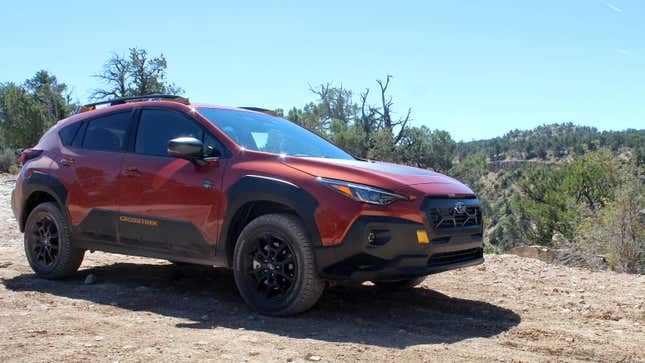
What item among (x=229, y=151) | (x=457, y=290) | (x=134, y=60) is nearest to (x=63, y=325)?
(x=229, y=151)

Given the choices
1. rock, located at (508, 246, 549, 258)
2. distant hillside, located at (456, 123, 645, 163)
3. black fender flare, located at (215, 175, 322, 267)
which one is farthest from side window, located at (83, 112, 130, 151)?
distant hillside, located at (456, 123, 645, 163)

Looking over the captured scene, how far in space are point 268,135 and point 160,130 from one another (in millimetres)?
1025

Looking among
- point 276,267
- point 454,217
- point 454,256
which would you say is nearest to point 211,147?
point 276,267

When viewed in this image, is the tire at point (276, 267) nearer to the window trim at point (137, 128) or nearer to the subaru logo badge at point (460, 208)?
the window trim at point (137, 128)

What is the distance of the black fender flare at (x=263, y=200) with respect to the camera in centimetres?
436

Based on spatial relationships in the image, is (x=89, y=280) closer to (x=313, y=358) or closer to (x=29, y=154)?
(x=29, y=154)

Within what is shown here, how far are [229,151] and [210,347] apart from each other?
1806 millimetres

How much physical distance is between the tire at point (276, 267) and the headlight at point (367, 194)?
1.45 ft

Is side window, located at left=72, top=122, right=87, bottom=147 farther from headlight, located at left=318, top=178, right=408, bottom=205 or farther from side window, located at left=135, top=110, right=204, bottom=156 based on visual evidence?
headlight, located at left=318, top=178, right=408, bottom=205

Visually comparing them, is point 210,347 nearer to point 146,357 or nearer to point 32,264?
point 146,357

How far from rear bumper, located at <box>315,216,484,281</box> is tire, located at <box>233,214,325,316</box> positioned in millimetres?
139

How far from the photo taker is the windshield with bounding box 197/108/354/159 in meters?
5.18

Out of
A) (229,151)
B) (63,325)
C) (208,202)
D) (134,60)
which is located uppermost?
(134,60)

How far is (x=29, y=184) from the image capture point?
20.5 ft
